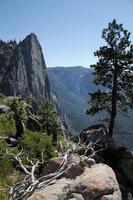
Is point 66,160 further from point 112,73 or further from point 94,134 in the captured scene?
point 112,73

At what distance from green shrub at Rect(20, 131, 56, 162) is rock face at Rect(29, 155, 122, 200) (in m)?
11.3

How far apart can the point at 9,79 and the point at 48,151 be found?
161818mm

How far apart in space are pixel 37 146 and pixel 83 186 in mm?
15086

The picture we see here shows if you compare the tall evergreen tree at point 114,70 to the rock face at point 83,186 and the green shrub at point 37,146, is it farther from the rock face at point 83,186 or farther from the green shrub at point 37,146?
the rock face at point 83,186

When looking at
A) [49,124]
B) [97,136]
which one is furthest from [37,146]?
[49,124]

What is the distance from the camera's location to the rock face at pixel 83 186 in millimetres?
13523

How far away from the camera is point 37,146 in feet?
98.4

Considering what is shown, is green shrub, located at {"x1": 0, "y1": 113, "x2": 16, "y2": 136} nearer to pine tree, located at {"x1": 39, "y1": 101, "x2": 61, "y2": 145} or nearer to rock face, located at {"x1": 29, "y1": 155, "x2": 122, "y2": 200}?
pine tree, located at {"x1": 39, "y1": 101, "x2": 61, "y2": 145}

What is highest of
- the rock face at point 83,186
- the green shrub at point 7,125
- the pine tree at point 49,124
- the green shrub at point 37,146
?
the rock face at point 83,186

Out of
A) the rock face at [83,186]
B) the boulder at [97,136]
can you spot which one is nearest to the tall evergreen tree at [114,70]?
the boulder at [97,136]

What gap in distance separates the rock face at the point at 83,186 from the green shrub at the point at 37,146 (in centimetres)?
1131

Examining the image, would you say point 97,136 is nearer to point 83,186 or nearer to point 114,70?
point 114,70

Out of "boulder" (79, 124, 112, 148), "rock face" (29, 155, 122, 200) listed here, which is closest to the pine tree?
"boulder" (79, 124, 112, 148)

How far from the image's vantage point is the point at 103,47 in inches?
1594
